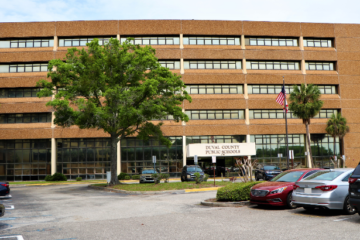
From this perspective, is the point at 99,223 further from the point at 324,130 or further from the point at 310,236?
the point at 324,130

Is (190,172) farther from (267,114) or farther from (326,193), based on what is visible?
(267,114)

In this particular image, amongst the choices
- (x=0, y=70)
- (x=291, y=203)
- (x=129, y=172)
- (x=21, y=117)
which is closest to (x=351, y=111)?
(x=129, y=172)

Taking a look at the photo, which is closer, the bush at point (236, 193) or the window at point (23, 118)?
the bush at point (236, 193)

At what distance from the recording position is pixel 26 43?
4309cm

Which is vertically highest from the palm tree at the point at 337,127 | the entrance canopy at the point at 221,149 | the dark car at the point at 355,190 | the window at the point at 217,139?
the palm tree at the point at 337,127

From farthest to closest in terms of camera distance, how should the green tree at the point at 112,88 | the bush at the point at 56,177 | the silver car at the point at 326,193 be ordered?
the bush at the point at 56,177, the green tree at the point at 112,88, the silver car at the point at 326,193

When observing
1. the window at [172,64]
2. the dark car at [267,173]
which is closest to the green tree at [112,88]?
the dark car at [267,173]

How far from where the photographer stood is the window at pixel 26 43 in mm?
43062

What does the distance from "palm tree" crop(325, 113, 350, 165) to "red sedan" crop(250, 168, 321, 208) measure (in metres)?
Answer: 34.0

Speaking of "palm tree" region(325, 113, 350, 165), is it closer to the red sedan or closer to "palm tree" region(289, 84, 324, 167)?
"palm tree" region(289, 84, 324, 167)

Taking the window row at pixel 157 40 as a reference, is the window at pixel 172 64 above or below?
below

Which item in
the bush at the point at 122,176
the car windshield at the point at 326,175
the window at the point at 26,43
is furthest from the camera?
the window at the point at 26,43

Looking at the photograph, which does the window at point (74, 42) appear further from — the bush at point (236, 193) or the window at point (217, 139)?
the bush at point (236, 193)

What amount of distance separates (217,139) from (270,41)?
1510 cm
